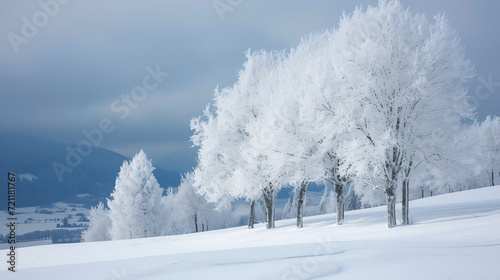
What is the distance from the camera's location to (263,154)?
23.5 m

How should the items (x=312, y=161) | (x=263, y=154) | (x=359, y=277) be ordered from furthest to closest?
(x=263, y=154)
(x=312, y=161)
(x=359, y=277)

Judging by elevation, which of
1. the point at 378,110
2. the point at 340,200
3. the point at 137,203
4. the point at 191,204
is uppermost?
the point at 378,110

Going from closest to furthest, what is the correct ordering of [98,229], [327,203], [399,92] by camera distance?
[399,92] → [98,229] → [327,203]

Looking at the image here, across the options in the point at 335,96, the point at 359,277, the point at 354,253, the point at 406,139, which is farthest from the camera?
the point at 335,96

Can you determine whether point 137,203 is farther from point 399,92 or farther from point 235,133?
point 399,92

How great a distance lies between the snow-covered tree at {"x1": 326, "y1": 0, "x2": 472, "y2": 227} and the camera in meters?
16.3

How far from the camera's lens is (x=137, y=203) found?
41156mm

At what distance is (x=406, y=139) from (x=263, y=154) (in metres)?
9.75

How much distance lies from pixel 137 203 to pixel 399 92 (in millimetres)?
33542

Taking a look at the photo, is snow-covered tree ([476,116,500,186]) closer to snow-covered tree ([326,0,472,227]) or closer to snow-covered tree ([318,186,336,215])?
snow-covered tree ([318,186,336,215])

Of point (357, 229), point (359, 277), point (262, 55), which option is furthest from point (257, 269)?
point (262, 55)

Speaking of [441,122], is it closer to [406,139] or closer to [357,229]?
[406,139]

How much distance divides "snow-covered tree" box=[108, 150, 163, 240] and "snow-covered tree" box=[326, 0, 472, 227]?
100.0 ft

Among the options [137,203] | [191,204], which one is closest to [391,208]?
[137,203]
